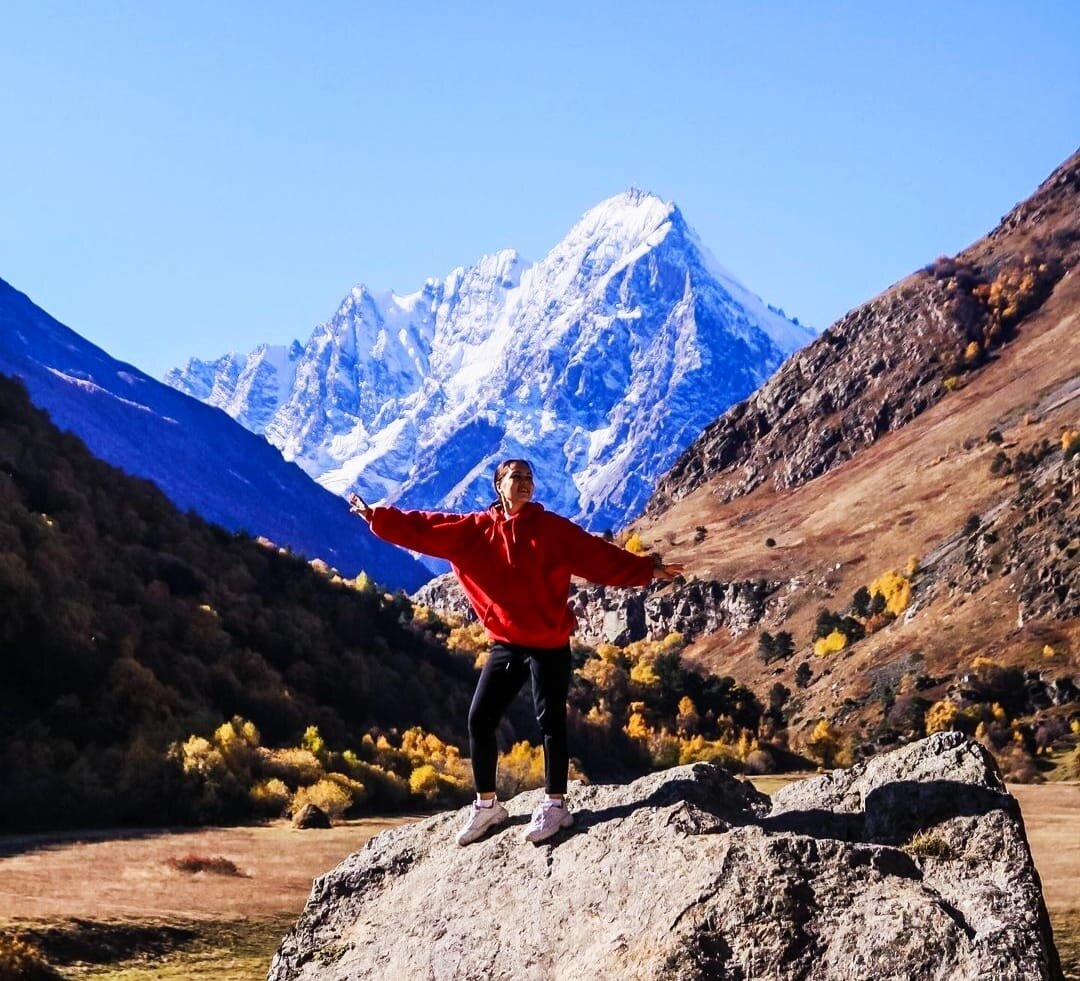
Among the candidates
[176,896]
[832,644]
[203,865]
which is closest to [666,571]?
[176,896]

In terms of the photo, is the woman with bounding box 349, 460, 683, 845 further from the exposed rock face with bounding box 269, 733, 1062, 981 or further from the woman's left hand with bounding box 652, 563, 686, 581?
the exposed rock face with bounding box 269, 733, 1062, 981

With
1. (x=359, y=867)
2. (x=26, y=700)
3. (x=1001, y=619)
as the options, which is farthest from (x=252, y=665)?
(x=1001, y=619)

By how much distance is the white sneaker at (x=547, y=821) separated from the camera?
8.73m

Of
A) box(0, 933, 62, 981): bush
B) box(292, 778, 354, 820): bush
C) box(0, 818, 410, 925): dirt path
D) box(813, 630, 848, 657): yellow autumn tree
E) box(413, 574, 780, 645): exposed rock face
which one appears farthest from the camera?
box(413, 574, 780, 645): exposed rock face

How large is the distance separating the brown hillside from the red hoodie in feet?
238

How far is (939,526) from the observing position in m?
130

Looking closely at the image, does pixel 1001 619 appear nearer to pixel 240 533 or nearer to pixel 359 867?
pixel 240 533

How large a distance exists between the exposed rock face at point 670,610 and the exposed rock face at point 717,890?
431 ft

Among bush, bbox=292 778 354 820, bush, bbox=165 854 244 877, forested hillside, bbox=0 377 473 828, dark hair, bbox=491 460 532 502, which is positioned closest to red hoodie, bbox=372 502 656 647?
dark hair, bbox=491 460 532 502

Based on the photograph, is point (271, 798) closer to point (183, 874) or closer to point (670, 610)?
point (183, 874)

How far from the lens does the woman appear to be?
9.20 m

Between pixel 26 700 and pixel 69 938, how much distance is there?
20594 millimetres

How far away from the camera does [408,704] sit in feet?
168

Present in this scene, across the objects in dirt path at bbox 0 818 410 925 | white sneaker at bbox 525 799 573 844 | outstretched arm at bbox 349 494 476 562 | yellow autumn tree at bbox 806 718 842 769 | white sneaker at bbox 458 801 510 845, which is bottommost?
white sneaker at bbox 525 799 573 844
